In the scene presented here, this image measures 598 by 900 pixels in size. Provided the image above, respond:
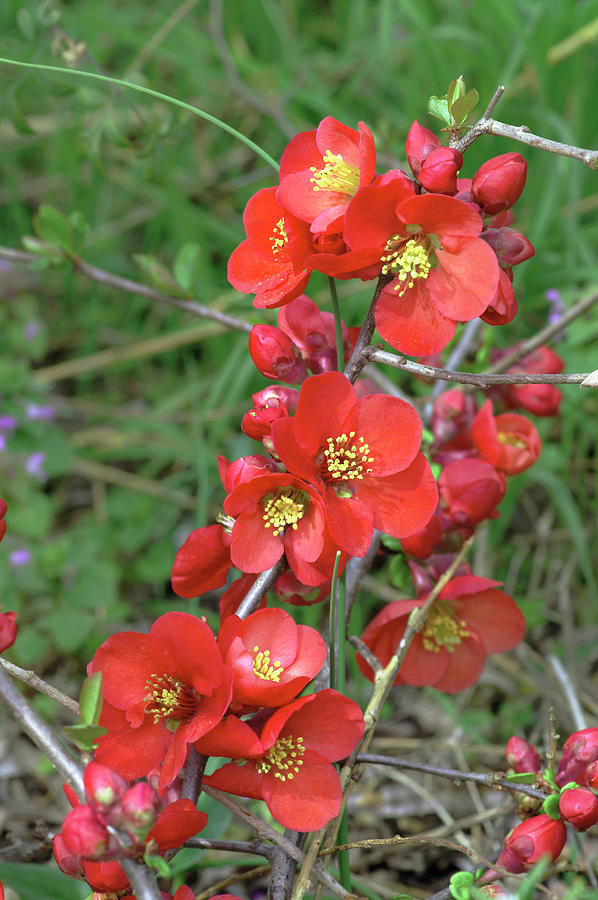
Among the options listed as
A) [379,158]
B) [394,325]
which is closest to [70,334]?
[379,158]

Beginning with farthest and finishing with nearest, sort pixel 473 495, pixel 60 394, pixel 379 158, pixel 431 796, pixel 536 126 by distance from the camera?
pixel 60 394 → pixel 536 126 → pixel 379 158 → pixel 431 796 → pixel 473 495

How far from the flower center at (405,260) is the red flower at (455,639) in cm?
48

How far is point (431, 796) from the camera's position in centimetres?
167

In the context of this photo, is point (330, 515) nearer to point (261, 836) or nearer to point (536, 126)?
point (261, 836)

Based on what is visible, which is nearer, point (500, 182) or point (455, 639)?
point (500, 182)

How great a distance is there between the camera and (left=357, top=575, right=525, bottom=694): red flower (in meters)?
1.24

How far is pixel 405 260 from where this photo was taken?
0.94 metres

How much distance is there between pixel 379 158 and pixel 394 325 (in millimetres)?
1247

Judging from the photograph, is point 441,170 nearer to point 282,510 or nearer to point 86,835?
point 282,510

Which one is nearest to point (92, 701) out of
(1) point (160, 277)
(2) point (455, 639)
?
(2) point (455, 639)

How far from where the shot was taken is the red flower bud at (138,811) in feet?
2.41

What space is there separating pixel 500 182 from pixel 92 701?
672 mm

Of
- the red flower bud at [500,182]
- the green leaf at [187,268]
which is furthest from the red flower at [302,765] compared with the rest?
the green leaf at [187,268]

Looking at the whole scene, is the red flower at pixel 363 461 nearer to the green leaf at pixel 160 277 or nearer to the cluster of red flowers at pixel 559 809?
the cluster of red flowers at pixel 559 809
